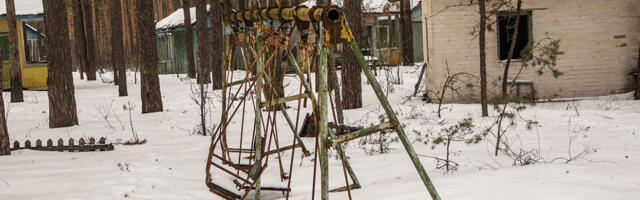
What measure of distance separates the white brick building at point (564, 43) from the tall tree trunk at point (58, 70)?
22.3 ft

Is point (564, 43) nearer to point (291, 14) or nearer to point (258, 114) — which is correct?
point (258, 114)

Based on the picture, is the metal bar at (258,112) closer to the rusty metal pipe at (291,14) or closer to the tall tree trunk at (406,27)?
the rusty metal pipe at (291,14)

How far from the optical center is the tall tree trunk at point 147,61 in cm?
1227

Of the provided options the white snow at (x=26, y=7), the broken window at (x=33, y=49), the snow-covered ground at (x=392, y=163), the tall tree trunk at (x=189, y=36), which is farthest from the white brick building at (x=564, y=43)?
the broken window at (x=33, y=49)

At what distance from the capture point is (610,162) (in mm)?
6098

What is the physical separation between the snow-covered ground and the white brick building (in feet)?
1.99

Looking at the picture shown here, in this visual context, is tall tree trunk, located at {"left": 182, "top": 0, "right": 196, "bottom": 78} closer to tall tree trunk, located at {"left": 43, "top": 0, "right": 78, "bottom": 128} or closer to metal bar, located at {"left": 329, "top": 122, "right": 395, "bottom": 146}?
tall tree trunk, located at {"left": 43, "top": 0, "right": 78, "bottom": 128}

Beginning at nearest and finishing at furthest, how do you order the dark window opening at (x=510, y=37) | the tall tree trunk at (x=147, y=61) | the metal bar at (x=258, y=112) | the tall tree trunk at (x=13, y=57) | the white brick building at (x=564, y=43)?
1. the metal bar at (x=258, y=112)
2. the tall tree trunk at (x=147, y=61)
3. the white brick building at (x=564, y=43)
4. the dark window opening at (x=510, y=37)
5. the tall tree trunk at (x=13, y=57)

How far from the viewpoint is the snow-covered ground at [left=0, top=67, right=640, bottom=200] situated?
4785 mm

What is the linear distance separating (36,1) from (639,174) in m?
17.7

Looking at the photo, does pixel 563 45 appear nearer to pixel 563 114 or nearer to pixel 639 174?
pixel 563 114

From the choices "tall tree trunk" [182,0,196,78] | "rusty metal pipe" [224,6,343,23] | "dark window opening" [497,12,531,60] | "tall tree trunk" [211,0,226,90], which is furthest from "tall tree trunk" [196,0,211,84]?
"rusty metal pipe" [224,6,343,23]

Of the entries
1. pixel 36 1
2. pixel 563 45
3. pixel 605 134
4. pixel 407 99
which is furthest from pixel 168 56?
pixel 605 134

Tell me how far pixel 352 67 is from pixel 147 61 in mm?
4089
